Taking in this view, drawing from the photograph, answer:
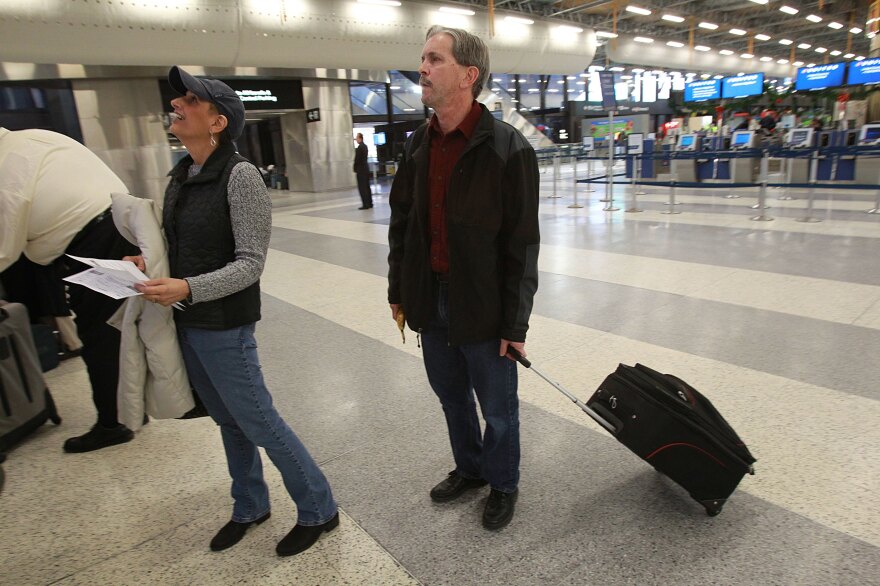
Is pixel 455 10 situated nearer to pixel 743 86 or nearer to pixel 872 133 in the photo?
pixel 743 86

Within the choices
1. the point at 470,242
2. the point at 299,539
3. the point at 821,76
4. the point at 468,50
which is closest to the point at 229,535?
the point at 299,539

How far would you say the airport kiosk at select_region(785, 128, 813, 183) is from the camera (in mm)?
11609

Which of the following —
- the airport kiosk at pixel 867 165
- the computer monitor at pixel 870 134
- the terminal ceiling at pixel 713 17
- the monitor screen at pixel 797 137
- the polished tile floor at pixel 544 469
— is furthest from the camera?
the terminal ceiling at pixel 713 17

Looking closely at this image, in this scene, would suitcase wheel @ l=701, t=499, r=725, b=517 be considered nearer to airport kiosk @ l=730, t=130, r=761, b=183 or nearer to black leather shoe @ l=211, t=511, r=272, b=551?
black leather shoe @ l=211, t=511, r=272, b=551

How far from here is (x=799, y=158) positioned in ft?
34.9

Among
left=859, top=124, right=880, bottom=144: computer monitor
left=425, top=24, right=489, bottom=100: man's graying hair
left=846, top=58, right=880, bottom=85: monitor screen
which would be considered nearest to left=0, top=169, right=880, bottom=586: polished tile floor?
left=425, top=24, right=489, bottom=100: man's graying hair

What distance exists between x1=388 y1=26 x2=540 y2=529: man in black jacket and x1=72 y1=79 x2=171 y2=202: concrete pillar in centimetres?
1532

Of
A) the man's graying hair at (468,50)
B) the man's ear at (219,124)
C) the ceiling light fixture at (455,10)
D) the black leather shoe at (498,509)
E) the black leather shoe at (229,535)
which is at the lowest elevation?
the black leather shoe at (229,535)

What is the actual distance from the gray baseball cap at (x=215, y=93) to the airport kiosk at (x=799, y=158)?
38.2 ft

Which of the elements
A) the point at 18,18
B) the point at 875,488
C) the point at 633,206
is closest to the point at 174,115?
the point at 875,488

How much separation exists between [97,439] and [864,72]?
66.9ft

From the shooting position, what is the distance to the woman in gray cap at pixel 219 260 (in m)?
1.69

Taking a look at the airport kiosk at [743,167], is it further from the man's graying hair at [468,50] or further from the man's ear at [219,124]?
the man's ear at [219,124]

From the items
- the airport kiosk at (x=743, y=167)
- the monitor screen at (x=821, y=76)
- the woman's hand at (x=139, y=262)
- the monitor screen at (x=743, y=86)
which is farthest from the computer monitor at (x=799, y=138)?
the woman's hand at (x=139, y=262)
